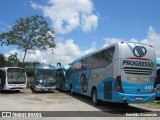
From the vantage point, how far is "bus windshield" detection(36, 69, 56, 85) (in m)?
27.9

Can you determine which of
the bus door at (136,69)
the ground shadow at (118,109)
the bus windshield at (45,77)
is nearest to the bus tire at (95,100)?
the ground shadow at (118,109)

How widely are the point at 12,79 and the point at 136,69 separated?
15.1 m

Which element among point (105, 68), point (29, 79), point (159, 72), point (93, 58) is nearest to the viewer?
point (105, 68)

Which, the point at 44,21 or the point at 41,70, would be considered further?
the point at 44,21

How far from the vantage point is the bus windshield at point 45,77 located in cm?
2792

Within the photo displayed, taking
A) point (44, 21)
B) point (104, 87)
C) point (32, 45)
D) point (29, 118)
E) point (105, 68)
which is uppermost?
point (44, 21)

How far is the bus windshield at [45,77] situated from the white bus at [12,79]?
1424 mm

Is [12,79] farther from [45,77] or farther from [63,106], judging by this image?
[63,106]

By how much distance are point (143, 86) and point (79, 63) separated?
8789mm

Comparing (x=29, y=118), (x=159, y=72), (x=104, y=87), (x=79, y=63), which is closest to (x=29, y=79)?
(x=79, y=63)

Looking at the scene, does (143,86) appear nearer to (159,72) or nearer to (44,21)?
(159,72)

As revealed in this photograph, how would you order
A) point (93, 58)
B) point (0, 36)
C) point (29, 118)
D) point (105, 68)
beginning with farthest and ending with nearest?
point (0, 36) < point (93, 58) < point (105, 68) < point (29, 118)

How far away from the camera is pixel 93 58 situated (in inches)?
736

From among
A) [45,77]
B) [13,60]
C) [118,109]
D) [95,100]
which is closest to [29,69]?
[13,60]
